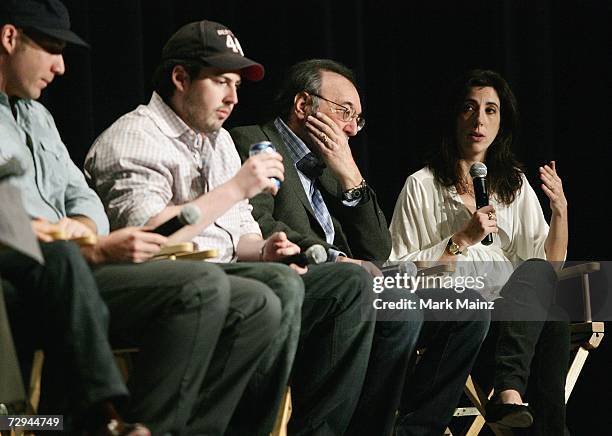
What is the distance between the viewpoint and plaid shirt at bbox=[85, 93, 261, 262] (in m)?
2.33

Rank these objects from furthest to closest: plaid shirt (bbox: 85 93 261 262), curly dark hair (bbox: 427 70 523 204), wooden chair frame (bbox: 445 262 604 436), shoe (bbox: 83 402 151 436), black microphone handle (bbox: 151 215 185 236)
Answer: curly dark hair (bbox: 427 70 523 204) < wooden chair frame (bbox: 445 262 604 436) < plaid shirt (bbox: 85 93 261 262) < black microphone handle (bbox: 151 215 185 236) < shoe (bbox: 83 402 151 436)

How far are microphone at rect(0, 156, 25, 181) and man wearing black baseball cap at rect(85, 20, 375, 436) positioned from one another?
1.20ft

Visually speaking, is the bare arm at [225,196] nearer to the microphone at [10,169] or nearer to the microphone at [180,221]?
the microphone at [180,221]

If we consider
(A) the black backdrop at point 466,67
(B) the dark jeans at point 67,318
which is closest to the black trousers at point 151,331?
(B) the dark jeans at point 67,318

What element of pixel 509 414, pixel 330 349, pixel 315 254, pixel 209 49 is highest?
pixel 209 49

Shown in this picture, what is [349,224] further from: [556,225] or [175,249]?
[175,249]

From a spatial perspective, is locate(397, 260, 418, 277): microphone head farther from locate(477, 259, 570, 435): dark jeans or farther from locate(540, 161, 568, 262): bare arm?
locate(540, 161, 568, 262): bare arm

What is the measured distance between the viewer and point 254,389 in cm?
228

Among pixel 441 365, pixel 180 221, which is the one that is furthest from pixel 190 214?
pixel 441 365

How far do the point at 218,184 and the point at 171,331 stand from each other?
1.97ft

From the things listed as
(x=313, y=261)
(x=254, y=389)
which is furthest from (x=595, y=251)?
(x=254, y=389)

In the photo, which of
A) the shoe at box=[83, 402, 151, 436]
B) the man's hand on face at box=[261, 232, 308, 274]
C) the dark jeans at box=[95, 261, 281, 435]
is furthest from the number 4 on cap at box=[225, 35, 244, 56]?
the shoe at box=[83, 402, 151, 436]

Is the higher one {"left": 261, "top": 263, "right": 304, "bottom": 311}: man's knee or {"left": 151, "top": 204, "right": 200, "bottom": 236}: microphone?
{"left": 151, "top": 204, "right": 200, "bottom": 236}: microphone

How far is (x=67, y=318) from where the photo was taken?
1.79m
